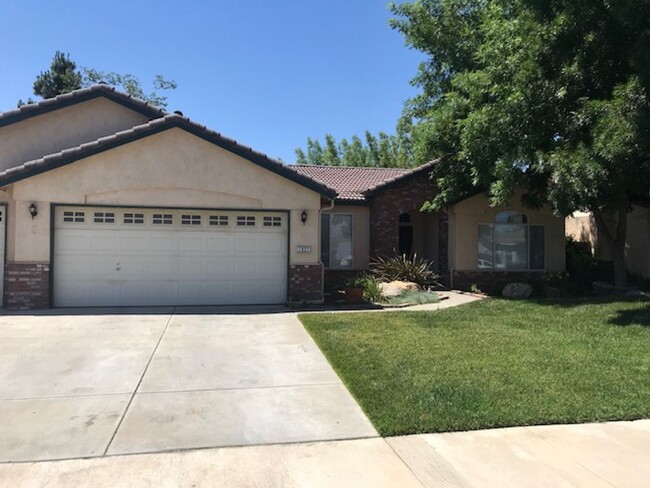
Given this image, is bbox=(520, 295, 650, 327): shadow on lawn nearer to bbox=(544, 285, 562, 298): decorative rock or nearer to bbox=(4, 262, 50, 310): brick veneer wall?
bbox=(544, 285, 562, 298): decorative rock

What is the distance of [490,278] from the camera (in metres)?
16.8

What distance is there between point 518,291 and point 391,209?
15.6 feet

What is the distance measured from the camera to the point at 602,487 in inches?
154

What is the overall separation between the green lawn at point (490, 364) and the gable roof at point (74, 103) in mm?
8026

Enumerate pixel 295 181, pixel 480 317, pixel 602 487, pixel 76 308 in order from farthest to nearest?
pixel 295 181 < pixel 76 308 < pixel 480 317 < pixel 602 487

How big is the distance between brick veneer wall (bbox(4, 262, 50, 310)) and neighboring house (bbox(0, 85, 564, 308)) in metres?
0.02

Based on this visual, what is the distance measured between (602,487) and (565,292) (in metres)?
12.7

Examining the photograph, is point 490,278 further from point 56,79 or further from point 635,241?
point 56,79

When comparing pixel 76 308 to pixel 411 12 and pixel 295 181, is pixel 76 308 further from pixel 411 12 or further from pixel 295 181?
pixel 411 12

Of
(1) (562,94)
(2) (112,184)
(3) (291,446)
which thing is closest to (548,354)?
(3) (291,446)

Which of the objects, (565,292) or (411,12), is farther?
(411,12)

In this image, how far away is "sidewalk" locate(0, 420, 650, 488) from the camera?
3959 millimetres

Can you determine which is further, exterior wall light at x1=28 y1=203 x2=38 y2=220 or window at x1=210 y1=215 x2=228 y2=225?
window at x1=210 y1=215 x2=228 y2=225

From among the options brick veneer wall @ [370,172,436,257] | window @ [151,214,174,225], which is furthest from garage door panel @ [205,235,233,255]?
brick veneer wall @ [370,172,436,257]
